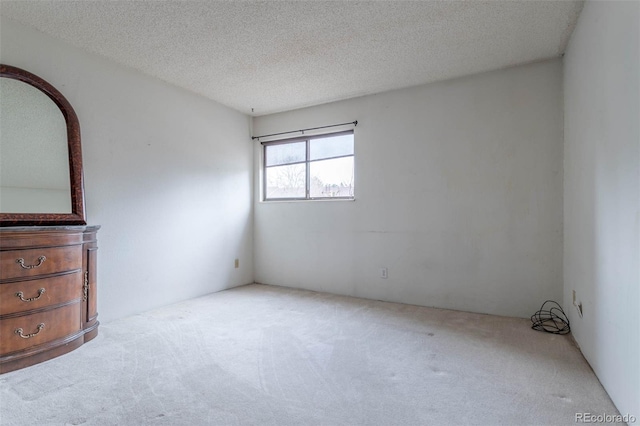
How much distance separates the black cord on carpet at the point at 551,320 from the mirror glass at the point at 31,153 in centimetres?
398

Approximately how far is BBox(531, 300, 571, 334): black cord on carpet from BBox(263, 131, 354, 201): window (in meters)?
2.21

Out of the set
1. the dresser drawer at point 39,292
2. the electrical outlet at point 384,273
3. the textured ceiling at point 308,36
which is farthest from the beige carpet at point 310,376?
the textured ceiling at point 308,36

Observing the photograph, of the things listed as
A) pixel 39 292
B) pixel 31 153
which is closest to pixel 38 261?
pixel 39 292

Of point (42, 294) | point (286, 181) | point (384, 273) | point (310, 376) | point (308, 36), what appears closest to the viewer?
point (310, 376)

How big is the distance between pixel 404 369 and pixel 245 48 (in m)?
2.71

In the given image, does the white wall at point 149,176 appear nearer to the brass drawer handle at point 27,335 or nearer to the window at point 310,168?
the window at point 310,168

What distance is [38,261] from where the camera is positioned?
A: 2.17 metres

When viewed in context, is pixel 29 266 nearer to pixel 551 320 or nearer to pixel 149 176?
pixel 149 176

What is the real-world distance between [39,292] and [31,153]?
1.06 meters

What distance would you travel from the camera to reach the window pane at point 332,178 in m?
4.02

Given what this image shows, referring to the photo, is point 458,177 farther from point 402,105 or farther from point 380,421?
point 380,421

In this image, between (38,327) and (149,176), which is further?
(149,176)

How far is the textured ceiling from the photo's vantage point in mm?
2223

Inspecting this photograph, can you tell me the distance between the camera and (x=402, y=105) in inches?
143
